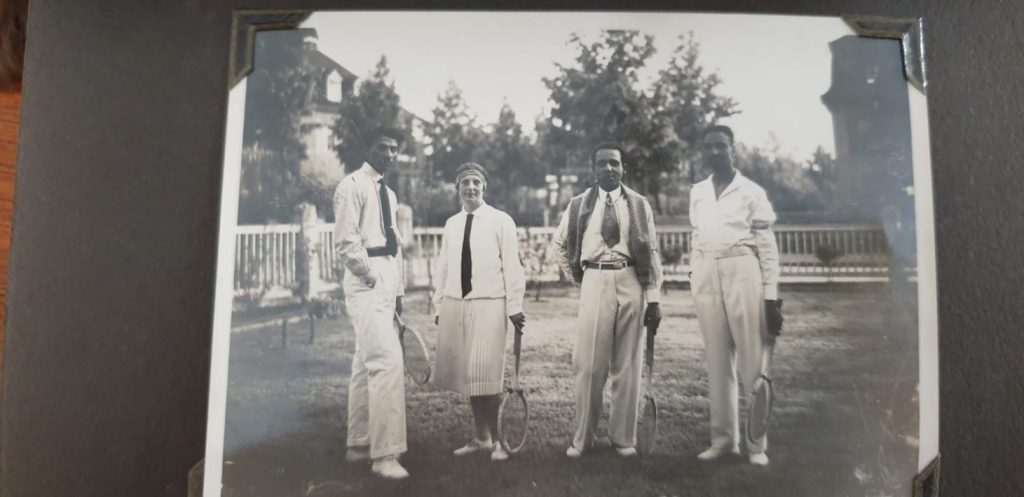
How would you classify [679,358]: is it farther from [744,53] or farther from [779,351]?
[744,53]

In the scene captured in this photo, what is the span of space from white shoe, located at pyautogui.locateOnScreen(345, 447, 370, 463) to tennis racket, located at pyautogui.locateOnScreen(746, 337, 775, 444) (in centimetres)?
94

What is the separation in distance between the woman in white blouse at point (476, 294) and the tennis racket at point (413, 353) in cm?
3

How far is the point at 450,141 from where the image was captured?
1.48 m

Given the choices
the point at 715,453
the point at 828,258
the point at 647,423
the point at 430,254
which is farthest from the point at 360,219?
the point at 828,258

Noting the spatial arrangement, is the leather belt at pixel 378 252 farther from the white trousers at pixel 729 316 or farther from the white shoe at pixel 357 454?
the white trousers at pixel 729 316

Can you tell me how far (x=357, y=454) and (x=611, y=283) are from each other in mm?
757

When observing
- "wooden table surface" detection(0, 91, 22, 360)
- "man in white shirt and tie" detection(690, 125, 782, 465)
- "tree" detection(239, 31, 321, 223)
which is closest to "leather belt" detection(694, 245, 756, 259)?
"man in white shirt and tie" detection(690, 125, 782, 465)

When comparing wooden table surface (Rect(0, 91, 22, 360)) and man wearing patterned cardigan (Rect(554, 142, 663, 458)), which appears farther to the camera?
wooden table surface (Rect(0, 91, 22, 360))

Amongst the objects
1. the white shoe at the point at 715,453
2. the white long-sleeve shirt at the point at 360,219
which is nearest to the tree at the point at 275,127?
the white long-sleeve shirt at the point at 360,219

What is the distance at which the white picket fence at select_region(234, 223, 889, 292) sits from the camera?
146 cm

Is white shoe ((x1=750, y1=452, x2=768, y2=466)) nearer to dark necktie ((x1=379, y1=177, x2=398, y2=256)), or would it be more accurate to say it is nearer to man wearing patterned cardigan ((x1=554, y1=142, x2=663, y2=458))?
man wearing patterned cardigan ((x1=554, y1=142, x2=663, y2=458))

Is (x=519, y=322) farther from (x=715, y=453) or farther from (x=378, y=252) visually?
(x=715, y=453)

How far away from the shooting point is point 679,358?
57.1 inches

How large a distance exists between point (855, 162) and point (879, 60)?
290mm
